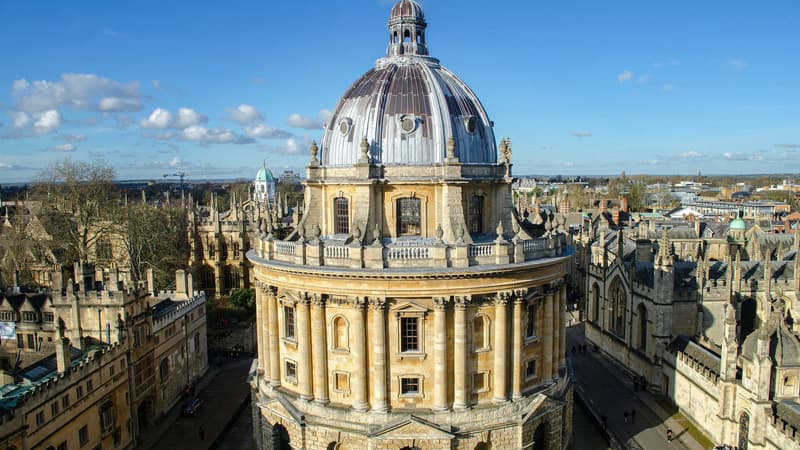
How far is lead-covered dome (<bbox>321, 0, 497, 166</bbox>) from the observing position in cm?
3192

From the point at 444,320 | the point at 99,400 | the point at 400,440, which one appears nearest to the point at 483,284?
the point at 444,320

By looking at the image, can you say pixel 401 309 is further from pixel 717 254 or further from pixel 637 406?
pixel 717 254

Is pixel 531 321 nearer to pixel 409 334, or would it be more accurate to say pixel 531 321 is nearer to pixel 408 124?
pixel 409 334

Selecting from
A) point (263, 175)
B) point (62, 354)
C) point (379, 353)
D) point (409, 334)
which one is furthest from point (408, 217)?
point (263, 175)

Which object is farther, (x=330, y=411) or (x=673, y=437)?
(x=673, y=437)

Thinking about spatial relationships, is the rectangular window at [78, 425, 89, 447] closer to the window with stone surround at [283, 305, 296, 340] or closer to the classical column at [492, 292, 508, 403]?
the window with stone surround at [283, 305, 296, 340]

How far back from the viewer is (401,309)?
2920 centimetres

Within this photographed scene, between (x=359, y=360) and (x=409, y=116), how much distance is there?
13.0 meters

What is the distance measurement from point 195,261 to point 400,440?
51801 millimetres

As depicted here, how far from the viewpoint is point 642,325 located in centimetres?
4694

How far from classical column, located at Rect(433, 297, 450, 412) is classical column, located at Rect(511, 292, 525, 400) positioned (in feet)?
12.9

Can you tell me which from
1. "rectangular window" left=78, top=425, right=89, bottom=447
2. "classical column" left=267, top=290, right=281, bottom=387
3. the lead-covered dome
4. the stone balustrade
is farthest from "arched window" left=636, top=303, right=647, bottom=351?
"rectangular window" left=78, top=425, right=89, bottom=447

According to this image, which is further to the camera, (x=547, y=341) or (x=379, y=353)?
(x=547, y=341)

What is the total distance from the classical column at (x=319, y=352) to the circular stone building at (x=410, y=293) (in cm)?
8
